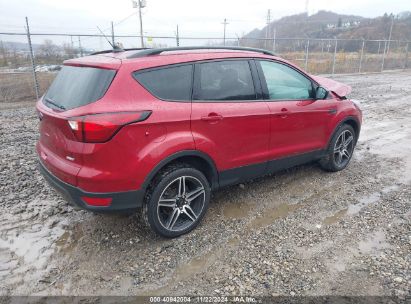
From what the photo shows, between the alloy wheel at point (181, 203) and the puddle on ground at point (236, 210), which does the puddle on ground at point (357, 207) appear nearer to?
the puddle on ground at point (236, 210)

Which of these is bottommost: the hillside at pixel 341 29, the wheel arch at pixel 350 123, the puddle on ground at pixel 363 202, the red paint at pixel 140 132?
the puddle on ground at pixel 363 202

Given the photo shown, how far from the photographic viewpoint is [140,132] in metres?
2.91

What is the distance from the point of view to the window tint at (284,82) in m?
3.97

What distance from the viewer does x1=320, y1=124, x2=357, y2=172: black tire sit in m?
4.83

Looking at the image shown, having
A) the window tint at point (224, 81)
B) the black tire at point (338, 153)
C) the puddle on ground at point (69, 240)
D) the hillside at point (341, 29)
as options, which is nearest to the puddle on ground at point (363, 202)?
the black tire at point (338, 153)

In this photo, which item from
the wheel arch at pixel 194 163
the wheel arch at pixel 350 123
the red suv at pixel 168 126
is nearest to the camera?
the red suv at pixel 168 126

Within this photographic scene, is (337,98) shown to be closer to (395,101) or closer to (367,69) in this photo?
(395,101)

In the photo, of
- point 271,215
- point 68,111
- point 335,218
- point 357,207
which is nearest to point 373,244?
point 335,218

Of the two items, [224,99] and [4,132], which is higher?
[224,99]

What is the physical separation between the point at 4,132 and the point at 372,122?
806 centimetres

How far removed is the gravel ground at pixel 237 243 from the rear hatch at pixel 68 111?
771mm

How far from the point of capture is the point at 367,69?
22.7 m

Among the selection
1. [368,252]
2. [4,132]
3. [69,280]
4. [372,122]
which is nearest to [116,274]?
[69,280]

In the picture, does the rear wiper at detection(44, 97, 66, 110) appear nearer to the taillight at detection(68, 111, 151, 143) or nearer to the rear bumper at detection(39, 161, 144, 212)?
the taillight at detection(68, 111, 151, 143)
